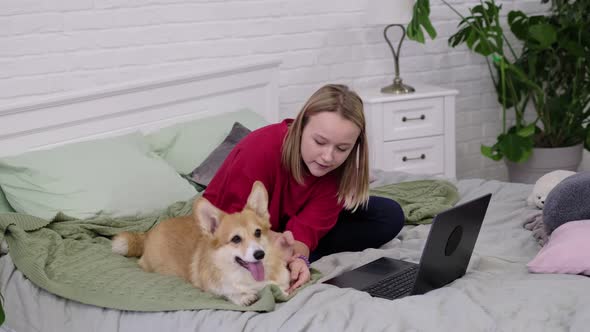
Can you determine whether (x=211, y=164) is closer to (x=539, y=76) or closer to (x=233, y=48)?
(x=233, y=48)

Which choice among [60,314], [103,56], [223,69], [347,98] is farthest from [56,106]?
[347,98]

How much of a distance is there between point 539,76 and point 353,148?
2.64m

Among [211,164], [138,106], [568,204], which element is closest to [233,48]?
[138,106]

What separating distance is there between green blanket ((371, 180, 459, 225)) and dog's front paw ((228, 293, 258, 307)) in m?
0.99

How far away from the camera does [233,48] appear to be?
12.8ft

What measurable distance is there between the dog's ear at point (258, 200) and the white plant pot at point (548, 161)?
285cm

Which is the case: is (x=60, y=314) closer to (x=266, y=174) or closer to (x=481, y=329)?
(x=266, y=174)

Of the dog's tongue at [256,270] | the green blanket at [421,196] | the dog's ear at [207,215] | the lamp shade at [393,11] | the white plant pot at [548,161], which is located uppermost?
the lamp shade at [393,11]

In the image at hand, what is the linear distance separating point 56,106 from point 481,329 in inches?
76.3

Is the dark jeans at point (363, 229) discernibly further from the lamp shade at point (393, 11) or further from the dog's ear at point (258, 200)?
the lamp shade at point (393, 11)

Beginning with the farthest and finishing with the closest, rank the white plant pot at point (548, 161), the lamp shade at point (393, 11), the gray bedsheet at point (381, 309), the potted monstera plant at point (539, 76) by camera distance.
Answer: the white plant pot at point (548, 161), the potted monstera plant at point (539, 76), the lamp shade at point (393, 11), the gray bedsheet at point (381, 309)

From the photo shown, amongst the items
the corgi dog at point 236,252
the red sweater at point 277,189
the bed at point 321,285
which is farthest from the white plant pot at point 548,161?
the corgi dog at point 236,252

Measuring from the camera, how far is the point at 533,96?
4.64 metres

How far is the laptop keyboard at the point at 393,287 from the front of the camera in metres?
2.07
